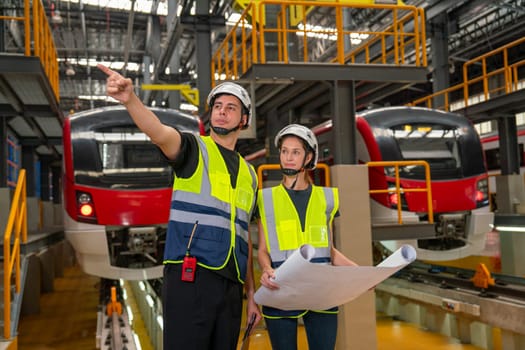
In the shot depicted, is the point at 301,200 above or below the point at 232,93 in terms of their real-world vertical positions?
below

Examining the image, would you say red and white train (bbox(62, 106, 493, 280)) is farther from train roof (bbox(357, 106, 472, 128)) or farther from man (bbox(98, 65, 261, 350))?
man (bbox(98, 65, 261, 350))

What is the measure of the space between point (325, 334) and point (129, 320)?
4.98 m

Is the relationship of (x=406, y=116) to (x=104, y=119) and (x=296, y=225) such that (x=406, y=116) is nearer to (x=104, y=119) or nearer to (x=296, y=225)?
(x=104, y=119)

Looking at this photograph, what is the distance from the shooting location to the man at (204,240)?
7.04 ft

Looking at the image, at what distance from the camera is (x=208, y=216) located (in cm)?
220

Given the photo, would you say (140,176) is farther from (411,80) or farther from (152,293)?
(411,80)

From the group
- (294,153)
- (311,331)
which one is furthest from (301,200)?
(311,331)

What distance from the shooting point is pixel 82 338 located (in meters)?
7.96

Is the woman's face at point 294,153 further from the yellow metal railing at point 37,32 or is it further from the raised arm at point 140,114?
the yellow metal railing at point 37,32

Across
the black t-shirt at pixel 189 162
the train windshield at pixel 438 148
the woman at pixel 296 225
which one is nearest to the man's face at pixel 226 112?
the black t-shirt at pixel 189 162

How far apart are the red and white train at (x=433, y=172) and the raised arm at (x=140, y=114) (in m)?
5.71

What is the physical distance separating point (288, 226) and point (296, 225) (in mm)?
51

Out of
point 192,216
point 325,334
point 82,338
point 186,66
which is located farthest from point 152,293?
point 186,66

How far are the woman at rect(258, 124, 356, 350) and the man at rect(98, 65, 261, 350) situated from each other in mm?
746
